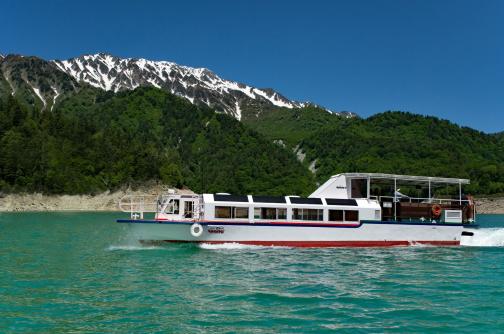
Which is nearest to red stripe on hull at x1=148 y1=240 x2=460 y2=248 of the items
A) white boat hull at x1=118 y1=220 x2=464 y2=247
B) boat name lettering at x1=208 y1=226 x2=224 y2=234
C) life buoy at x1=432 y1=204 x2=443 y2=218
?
white boat hull at x1=118 y1=220 x2=464 y2=247

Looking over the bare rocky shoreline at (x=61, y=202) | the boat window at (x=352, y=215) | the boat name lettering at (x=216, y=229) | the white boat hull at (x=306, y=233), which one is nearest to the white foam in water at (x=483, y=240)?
the white boat hull at (x=306, y=233)

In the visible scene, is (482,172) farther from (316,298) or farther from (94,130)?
(316,298)

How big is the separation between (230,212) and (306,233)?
19.1ft

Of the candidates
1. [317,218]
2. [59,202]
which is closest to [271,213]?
[317,218]

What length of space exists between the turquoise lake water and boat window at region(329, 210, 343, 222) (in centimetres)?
369

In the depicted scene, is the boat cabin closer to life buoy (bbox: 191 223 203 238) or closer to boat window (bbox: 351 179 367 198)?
boat window (bbox: 351 179 367 198)

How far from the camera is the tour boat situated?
110 ft

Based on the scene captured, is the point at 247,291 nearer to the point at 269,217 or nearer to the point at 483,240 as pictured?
the point at 269,217

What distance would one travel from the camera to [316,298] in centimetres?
1836

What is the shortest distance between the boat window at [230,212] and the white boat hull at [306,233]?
740mm

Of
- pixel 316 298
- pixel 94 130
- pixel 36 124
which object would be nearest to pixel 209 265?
pixel 316 298

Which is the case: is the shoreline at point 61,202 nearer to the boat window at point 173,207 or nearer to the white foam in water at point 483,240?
the boat window at point 173,207

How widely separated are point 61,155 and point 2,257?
123m

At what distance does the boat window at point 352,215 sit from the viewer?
1426 inches
